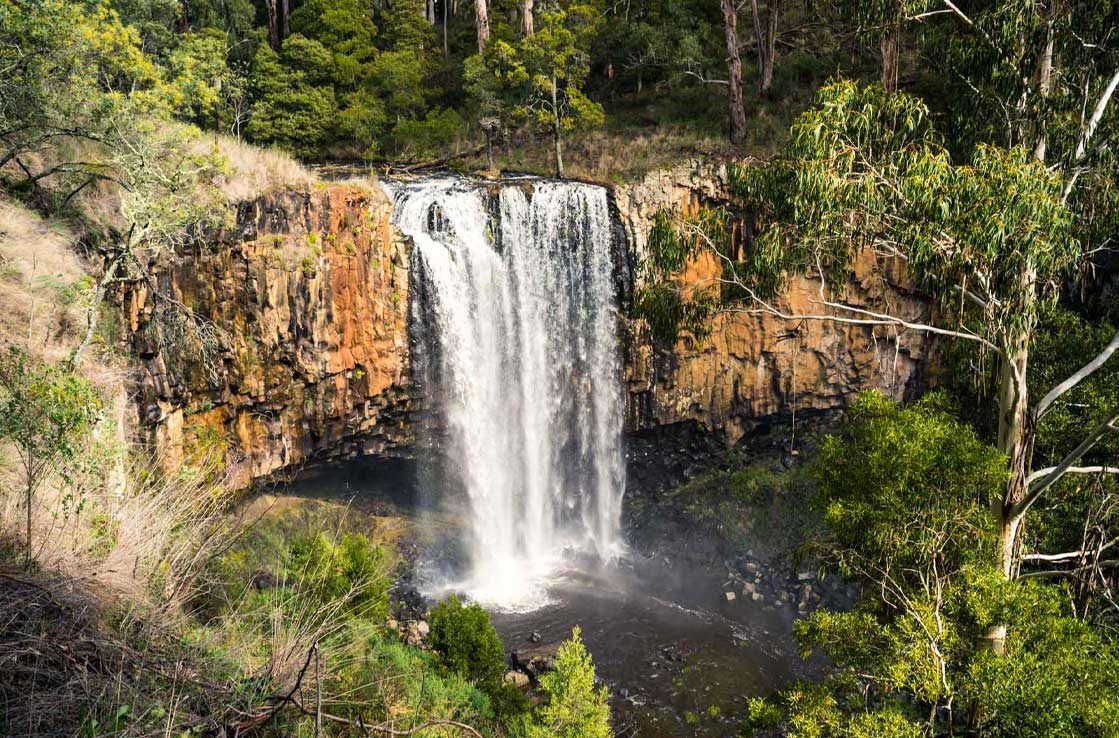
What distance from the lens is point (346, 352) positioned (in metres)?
17.0

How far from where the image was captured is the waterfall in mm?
18047

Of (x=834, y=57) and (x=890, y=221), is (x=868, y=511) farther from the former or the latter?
(x=834, y=57)

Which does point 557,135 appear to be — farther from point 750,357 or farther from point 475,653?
point 475,653

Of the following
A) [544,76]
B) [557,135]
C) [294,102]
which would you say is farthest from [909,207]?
[294,102]

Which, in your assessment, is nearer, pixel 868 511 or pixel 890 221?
pixel 868 511

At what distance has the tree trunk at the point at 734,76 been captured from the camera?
925 inches

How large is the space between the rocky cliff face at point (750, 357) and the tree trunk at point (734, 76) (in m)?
4.50

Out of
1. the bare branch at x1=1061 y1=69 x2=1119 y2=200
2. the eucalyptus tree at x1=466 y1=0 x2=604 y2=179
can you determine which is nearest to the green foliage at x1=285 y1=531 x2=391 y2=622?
the bare branch at x1=1061 y1=69 x2=1119 y2=200

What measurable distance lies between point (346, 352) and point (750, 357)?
36.7ft

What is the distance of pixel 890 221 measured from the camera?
9656 millimetres

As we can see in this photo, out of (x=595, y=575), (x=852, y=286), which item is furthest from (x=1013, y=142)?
(x=595, y=575)

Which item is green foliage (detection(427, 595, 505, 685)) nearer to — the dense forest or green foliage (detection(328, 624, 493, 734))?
the dense forest

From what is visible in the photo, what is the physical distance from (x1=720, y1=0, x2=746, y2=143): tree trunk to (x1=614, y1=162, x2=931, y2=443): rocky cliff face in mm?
4504

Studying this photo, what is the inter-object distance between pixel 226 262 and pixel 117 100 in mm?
3905
